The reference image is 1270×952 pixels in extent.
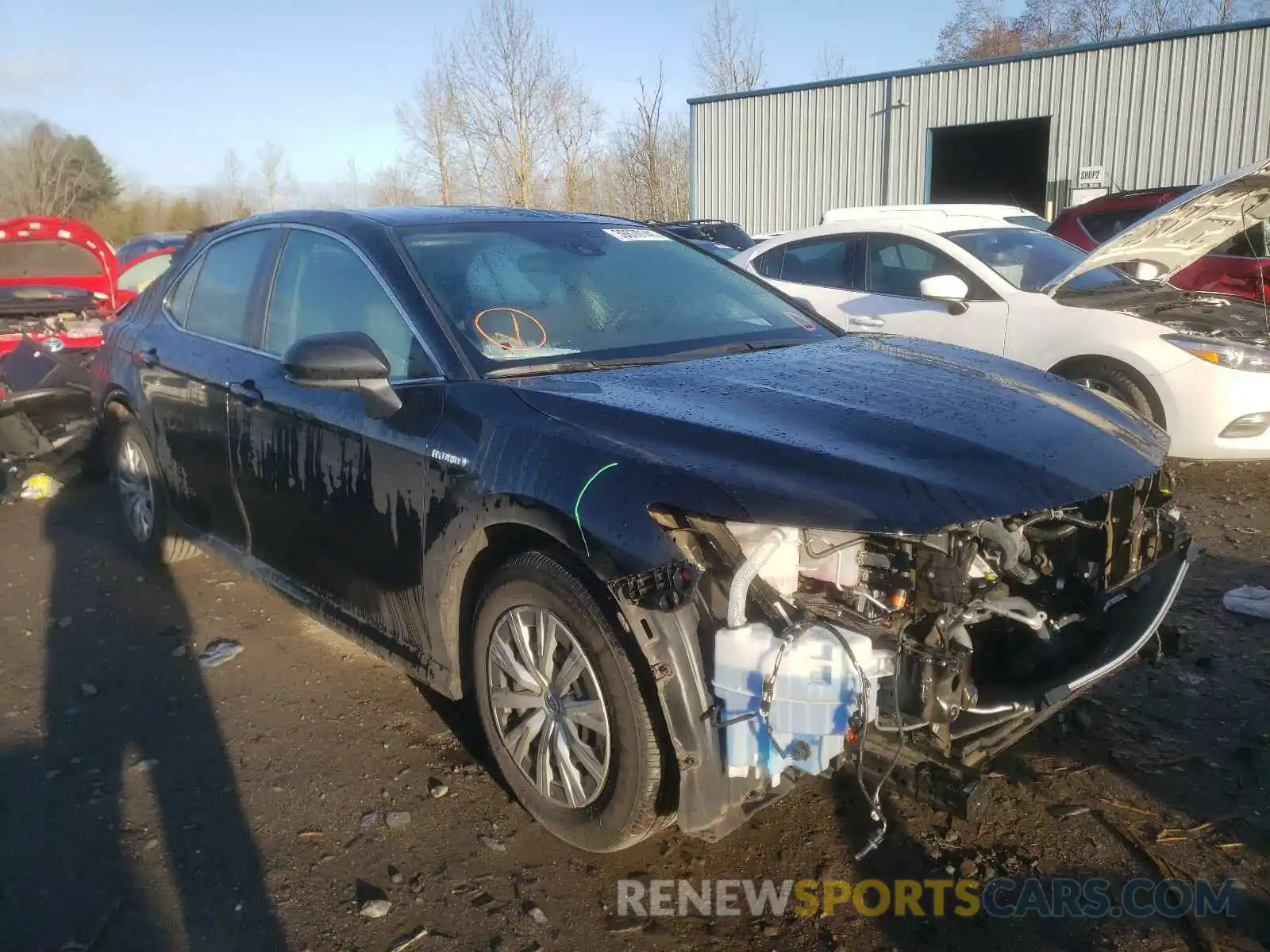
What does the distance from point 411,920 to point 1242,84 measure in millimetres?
19189

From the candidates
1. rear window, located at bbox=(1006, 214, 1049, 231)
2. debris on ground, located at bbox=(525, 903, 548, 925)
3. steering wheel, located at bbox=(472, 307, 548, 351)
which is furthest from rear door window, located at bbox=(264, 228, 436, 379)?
rear window, located at bbox=(1006, 214, 1049, 231)

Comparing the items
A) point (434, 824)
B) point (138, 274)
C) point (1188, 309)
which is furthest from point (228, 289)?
point (138, 274)

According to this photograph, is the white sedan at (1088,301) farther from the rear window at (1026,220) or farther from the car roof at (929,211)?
the rear window at (1026,220)

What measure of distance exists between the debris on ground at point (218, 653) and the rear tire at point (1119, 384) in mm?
4669

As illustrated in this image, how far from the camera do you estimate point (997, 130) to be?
69.8 ft

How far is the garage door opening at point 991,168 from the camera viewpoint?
23.1 meters

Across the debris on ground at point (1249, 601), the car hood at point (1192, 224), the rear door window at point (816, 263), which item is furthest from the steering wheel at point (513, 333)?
the rear door window at point (816, 263)

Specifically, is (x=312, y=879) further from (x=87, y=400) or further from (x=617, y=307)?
(x=87, y=400)

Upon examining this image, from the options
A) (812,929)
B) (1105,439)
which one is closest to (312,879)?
(812,929)

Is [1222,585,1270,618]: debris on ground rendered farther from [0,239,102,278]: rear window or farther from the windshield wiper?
[0,239,102,278]: rear window

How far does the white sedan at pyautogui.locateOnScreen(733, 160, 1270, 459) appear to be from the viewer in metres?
5.55

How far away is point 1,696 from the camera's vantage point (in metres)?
3.85

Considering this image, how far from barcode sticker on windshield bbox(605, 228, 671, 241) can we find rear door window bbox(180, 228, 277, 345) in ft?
4.55

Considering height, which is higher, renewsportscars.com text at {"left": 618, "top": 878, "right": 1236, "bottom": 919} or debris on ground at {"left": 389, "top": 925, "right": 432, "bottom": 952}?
renewsportscars.com text at {"left": 618, "top": 878, "right": 1236, "bottom": 919}
